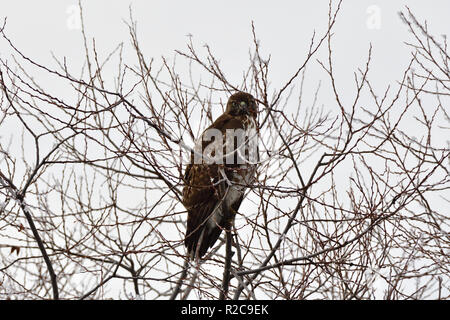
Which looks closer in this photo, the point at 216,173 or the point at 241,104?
the point at 216,173

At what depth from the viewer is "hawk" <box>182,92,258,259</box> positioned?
5113 mm

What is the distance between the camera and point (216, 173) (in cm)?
502

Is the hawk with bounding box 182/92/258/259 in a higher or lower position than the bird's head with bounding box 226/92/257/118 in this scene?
lower

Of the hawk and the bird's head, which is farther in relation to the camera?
the bird's head

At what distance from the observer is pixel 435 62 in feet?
18.2

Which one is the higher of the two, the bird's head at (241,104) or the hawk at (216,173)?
the bird's head at (241,104)

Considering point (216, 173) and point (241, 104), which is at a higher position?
point (241, 104)

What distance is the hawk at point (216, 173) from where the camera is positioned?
511 cm

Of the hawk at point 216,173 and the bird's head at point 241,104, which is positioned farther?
the bird's head at point 241,104
